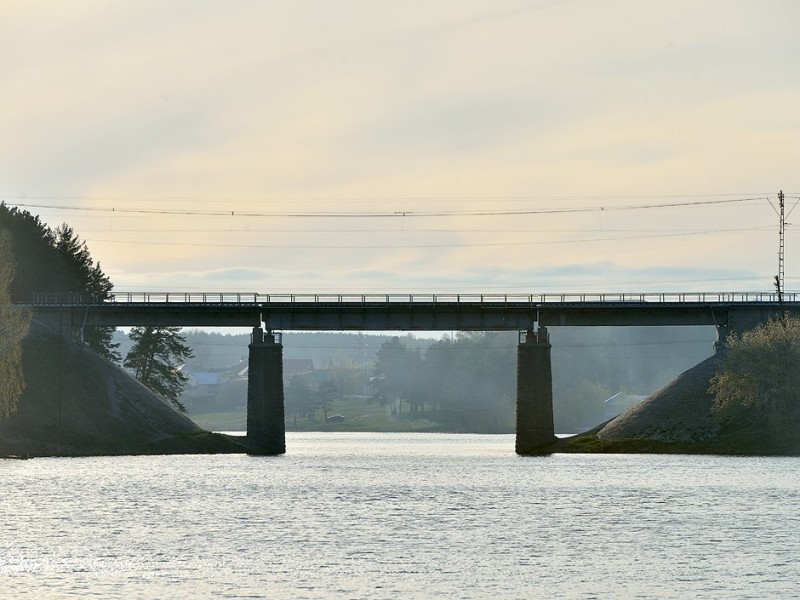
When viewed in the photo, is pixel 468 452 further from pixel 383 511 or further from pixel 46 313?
pixel 383 511

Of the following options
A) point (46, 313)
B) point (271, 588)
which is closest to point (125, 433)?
point (46, 313)

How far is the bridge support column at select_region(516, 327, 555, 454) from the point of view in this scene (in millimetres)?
156000

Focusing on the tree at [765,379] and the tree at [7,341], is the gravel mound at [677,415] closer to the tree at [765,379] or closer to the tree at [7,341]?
the tree at [765,379]

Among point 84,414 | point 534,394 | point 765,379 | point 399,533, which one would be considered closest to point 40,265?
point 84,414

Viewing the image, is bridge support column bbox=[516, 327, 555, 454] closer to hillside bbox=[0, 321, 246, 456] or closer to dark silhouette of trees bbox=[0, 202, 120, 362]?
hillside bbox=[0, 321, 246, 456]

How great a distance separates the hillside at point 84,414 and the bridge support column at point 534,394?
3130 cm

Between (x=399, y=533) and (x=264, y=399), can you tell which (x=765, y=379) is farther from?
(x=399, y=533)

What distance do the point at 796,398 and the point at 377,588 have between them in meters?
97.8

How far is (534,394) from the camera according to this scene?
15612cm

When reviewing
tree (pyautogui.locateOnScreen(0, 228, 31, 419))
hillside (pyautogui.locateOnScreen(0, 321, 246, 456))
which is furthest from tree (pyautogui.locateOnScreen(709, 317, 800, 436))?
tree (pyautogui.locateOnScreen(0, 228, 31, 419))

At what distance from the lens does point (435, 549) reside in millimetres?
63812

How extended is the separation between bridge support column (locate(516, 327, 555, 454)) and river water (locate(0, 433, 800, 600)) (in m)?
36.1

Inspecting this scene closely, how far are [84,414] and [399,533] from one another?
271ft

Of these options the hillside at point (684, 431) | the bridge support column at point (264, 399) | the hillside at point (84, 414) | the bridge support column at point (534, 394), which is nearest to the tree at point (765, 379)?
the hillside at point (684, 431)
